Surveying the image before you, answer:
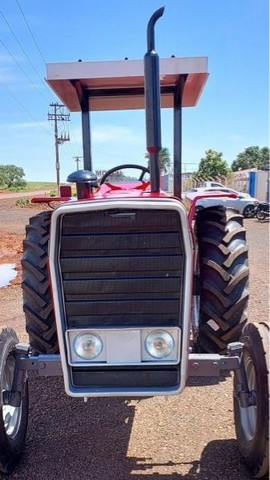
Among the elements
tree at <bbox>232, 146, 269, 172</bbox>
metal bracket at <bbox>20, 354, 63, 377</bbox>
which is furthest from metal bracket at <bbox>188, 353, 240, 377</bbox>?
tree at <bbox>232, 146, 269, 172</bbox>

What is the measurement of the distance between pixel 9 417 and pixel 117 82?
2462 millimetres

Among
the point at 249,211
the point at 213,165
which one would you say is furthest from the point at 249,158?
the point at 249,211

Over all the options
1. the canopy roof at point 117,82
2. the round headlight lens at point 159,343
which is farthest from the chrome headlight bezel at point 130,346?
the canopy roof at point 117,82

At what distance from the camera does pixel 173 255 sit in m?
2.30

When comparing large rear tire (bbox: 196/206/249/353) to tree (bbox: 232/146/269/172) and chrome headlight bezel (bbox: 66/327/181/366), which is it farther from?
tree (bbox: 232/146/269/172)

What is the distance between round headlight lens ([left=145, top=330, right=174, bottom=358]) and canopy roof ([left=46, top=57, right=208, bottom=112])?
177cm

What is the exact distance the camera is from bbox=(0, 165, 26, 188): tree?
8551 cm

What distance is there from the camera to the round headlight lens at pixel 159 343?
2350 millimetres

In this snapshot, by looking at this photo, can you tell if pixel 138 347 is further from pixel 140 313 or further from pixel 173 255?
pixel 173 255

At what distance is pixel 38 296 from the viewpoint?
2.97 meters

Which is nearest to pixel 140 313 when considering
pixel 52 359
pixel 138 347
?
pixel 138 347

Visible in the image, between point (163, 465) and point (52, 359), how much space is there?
87cm

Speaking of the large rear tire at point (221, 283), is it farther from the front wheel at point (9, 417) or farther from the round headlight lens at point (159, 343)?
the front wheel at point (9, 417)

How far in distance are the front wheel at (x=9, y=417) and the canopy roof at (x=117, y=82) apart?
69.2 inches
